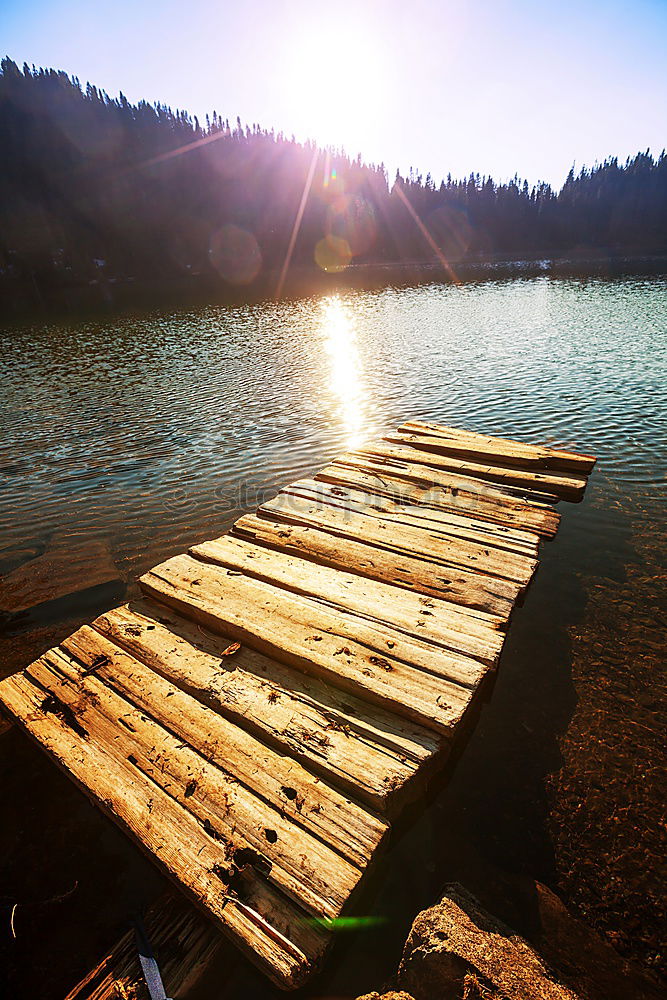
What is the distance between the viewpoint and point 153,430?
14.9 m

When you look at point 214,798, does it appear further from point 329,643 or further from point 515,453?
point 515,453

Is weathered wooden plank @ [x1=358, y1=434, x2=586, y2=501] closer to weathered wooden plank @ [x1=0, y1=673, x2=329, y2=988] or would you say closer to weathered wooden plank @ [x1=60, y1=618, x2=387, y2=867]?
→ weathered wooden plank @ [x1=60, y1=618, x2=387, y2=867]

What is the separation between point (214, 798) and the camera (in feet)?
10.8

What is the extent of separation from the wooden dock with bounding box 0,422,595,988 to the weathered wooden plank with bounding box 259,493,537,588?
39 millimetres

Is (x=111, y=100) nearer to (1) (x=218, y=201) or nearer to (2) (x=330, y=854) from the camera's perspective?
(1) (x=218, y=201)

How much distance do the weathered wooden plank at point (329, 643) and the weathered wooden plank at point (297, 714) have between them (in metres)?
0.14

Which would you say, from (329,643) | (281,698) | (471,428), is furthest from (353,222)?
(281,698)

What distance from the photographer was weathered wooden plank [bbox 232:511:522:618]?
213 inches

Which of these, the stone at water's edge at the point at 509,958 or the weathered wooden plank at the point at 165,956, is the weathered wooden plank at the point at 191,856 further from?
the stone at water's edge at the point at 509,958

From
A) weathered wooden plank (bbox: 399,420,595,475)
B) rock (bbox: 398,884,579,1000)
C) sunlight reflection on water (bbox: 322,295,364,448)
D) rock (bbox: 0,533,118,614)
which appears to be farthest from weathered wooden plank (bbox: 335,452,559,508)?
rock (bbox: 398,884,579,1000)

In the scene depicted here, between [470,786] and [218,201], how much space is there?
17017cm

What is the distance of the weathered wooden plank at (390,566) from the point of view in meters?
5.41

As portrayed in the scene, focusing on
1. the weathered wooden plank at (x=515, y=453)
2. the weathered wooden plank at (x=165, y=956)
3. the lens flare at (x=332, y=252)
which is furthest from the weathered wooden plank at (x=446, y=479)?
the lens flare at (x=332, y=252)

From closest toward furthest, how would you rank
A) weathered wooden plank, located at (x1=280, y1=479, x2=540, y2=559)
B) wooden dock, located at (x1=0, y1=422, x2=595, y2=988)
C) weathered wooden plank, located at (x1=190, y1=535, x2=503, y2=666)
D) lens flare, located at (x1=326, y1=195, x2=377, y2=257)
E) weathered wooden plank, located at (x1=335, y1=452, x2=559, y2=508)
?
wooden dock, located at (x1=0, y1=422, x2=595, y2=988), weathered wooden plank, located at (x1=190, y1=535, x2=503, y2=666), weathered wooden plank, located at (x1=280, y1=479, x2=540, y2=559), weathered wooden plank, located at (x1=335, y1=452, x2=559, y2=508), lens flare, located at (x1=326, y1=195, x2=377, y2=257)
